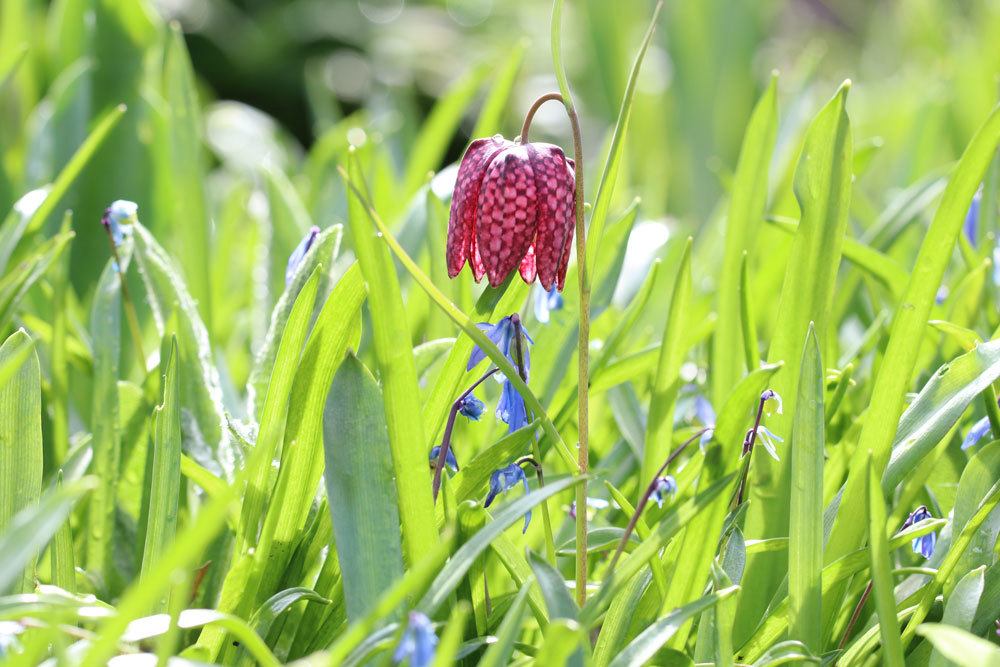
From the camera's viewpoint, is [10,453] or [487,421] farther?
[487,421]

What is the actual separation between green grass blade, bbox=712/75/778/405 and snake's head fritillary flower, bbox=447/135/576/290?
423 mm

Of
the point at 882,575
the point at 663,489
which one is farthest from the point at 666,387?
the point at 882,575

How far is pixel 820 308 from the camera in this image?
1.00 metres

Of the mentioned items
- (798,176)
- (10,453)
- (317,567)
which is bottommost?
(317,567)

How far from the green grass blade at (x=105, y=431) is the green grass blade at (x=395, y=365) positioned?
1.22 ft

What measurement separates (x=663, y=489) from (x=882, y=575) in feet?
0.87

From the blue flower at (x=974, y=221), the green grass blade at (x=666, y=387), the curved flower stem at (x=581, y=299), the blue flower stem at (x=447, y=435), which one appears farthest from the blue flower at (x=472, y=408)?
the blue flower at (x=974, y=221)

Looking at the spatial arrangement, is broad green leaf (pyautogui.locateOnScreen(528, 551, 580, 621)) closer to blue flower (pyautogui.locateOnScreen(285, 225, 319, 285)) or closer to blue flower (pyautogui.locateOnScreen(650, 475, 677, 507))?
blue flower (pyautogui.locateOnScreen(650, 475, 677, 507))

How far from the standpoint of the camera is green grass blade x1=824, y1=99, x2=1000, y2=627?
2.92 feet

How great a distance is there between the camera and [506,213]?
79 centimetres

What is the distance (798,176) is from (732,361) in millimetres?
275

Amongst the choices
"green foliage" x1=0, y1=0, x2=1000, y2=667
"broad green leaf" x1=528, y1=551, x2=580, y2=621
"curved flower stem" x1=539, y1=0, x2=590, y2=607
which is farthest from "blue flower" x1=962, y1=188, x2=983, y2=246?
"broad green leaf" x1=528, y1=551, x2=580, y2=621

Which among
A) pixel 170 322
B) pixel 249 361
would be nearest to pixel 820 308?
pixel 170 322

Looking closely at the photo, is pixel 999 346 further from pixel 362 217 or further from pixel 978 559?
pixel 362 217
